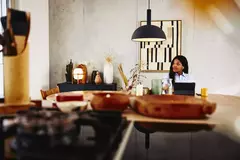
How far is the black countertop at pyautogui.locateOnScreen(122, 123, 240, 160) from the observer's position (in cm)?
117

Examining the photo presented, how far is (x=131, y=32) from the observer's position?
5387 millimetres

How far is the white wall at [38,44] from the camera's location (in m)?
5.05

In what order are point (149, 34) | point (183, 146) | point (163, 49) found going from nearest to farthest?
point (183, 146) < point (149, 34) < point (163, 49)

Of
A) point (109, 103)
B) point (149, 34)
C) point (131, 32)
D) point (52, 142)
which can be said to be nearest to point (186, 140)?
point (109, 103)

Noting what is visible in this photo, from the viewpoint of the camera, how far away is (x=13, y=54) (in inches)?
48.9

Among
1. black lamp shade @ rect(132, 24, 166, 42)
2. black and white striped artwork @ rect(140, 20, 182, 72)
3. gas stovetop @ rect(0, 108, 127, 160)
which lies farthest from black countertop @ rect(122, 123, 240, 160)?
black and white striped artwork @ rect(140, 20, 182, 72)

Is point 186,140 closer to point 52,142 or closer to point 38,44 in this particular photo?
point 52,142

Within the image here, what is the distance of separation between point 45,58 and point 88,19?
120 cm

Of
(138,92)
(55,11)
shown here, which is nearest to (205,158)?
(138,92)

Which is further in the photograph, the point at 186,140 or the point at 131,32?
the point at 131,32

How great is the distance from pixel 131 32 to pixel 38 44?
1848 millimetres

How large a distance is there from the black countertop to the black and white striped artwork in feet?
13.5

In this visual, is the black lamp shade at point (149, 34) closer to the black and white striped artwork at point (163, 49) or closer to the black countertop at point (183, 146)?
the black and white striped artwork at point (163, 49)

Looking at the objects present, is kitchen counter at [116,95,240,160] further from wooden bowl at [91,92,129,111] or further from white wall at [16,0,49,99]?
white wall at [16,0,49,99]
